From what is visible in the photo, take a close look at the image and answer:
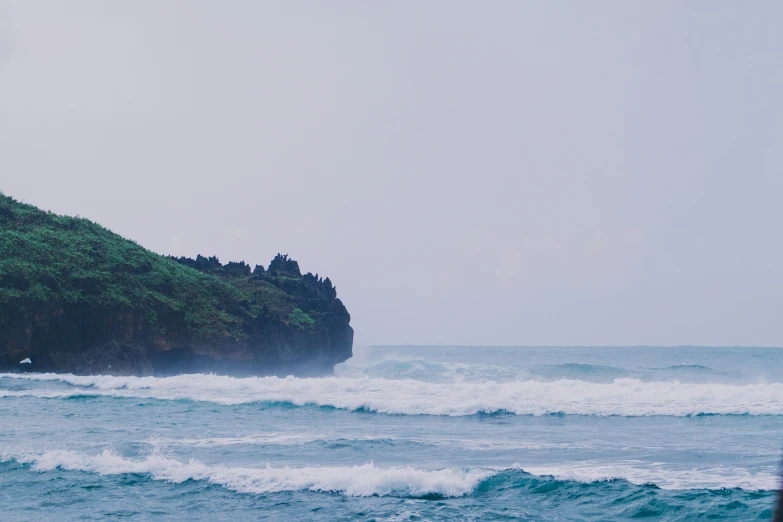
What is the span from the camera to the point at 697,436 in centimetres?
1681

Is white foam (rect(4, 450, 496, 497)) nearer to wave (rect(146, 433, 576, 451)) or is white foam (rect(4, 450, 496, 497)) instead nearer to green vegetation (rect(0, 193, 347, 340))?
wave (rect(146, 433, 576, 451))

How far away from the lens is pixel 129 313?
116 feet

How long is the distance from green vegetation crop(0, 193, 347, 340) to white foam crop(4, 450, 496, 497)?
73.9 feet

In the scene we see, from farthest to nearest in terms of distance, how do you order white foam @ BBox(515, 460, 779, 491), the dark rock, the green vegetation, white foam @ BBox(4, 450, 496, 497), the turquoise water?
the green vegetation
the dark rock
white foam @ BBox(515, 460, 779, 491)
white foam @ BBox(4, 450, 496, 497)
the turquoise water

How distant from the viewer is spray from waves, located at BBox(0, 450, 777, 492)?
1093cm

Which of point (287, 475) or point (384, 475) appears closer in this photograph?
point (384, 475)

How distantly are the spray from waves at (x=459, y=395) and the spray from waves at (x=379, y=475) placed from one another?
9.01 metres

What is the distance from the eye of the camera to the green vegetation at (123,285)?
112 feet

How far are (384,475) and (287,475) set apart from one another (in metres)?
1.80

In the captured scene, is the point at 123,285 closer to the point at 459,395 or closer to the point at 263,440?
the point at 459,395

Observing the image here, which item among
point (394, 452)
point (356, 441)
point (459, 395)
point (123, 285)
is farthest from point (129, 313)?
point (394, 452)

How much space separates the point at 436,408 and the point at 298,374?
2477cm

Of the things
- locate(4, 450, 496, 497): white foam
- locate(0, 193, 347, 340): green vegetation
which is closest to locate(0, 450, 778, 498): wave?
locate(4, 450, 496, 497): white foam

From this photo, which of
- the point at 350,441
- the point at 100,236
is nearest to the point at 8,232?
the point at 100,236
